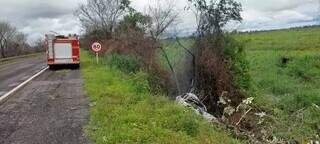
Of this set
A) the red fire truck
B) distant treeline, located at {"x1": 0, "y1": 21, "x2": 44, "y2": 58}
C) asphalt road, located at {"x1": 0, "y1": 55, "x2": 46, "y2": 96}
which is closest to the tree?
asphalt road, located at {"x1": 0, "y1": 55, "x2": 46, "y2": 96}

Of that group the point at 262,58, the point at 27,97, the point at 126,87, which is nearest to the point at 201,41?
the point at 126,87

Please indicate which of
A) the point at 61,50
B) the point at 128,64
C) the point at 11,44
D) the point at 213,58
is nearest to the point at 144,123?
the point at 213,58

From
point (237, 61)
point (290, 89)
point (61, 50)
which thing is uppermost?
point (61, 50)

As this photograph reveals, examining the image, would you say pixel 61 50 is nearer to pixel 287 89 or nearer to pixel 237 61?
pixel 287 89

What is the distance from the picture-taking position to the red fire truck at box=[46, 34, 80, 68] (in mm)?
30781

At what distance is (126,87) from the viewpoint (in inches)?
619

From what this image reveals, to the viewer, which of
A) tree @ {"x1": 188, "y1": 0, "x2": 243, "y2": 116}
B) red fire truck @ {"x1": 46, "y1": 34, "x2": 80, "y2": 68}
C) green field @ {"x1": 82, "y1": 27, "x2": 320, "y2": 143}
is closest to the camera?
green field @ {"x1": 82, "y1": 27, "x2": 320, "y2": 143}

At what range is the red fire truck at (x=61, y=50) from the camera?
1212 inches

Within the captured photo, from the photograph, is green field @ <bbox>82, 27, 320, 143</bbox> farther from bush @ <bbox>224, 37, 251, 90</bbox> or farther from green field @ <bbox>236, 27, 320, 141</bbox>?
bush @ <bbox>224, 37, 251, 90</bbox>

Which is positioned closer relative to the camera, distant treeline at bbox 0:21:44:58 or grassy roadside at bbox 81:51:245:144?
grassy roadside at bbox 81:51:245:144

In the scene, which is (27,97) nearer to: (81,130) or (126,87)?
(126,87)

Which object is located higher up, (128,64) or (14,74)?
(128,64)

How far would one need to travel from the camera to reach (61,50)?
3116 centimetres

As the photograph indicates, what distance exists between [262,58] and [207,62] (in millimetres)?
28084
